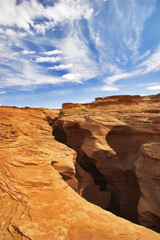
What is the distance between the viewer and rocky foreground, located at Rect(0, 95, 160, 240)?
3.17 meters

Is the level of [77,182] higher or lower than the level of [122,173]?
higher

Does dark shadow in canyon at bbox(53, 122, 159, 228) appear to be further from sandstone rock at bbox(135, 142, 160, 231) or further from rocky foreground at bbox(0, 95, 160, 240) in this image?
sandstone rock at bbox(135, 142, 160, 231)

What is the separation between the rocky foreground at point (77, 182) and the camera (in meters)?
3.17

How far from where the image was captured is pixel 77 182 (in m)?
7.24

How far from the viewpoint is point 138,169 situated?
9.30 m

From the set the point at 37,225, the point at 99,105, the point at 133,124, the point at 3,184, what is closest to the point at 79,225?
the point at 37,225

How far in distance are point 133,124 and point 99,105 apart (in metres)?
7.65

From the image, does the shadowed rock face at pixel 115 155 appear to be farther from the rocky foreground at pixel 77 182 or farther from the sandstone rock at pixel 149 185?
the sandstone rock at pixel 149 185

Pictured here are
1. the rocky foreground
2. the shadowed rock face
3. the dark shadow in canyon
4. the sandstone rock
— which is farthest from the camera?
the dark shadow in canyon

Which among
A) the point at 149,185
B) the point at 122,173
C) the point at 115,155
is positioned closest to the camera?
the point at 149,185

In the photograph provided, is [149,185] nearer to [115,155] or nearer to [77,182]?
[115,155]

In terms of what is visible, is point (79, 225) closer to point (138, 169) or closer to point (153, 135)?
point (138, 169)

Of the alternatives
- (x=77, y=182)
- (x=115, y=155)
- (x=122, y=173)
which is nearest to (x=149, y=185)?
(x=122, y=173)

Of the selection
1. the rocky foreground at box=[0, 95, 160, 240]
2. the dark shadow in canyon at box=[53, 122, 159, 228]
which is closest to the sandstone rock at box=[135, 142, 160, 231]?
the rocky foreground at box=[0, 95, 160, 240]
